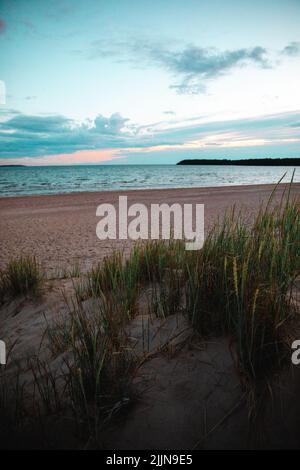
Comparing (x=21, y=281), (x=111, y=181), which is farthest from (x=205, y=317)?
(x=111, y=181)

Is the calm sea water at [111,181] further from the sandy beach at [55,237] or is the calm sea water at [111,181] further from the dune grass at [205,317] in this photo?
the dune grass at [205,317]

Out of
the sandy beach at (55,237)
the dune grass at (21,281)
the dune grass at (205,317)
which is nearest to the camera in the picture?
the dune grass at (205,317)

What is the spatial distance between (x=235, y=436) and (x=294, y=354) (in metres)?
0.56

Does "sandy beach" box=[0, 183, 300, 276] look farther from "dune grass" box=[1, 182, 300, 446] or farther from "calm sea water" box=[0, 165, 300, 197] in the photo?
"calm sea water" box=[0, 165, 300, 197]

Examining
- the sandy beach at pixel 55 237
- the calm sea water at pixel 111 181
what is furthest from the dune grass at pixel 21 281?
the calm sea water at pixel 111 181

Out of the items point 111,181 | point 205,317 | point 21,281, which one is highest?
point 111,181

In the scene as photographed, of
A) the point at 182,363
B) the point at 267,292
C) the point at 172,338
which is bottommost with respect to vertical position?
the point at 182,363

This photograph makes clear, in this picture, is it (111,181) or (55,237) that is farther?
(111,181)

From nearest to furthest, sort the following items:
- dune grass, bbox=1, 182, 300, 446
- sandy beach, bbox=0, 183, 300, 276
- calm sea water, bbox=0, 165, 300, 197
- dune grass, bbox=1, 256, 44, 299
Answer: dune grass, bbox=1, 182, 300, 446 → dune grass, bbox=1, 256, 44, 299 → sandy beach, bbox=0, 183, 300, 276 → calm sea water, bbox=0, 165, 300, 197

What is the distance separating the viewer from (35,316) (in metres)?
3.45

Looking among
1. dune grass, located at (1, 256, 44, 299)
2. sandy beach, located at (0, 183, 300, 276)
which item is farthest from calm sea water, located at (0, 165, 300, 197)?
dune grass, located at (1, 256, 44, 299)

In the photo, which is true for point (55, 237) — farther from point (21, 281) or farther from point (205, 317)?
point (205, 317)
